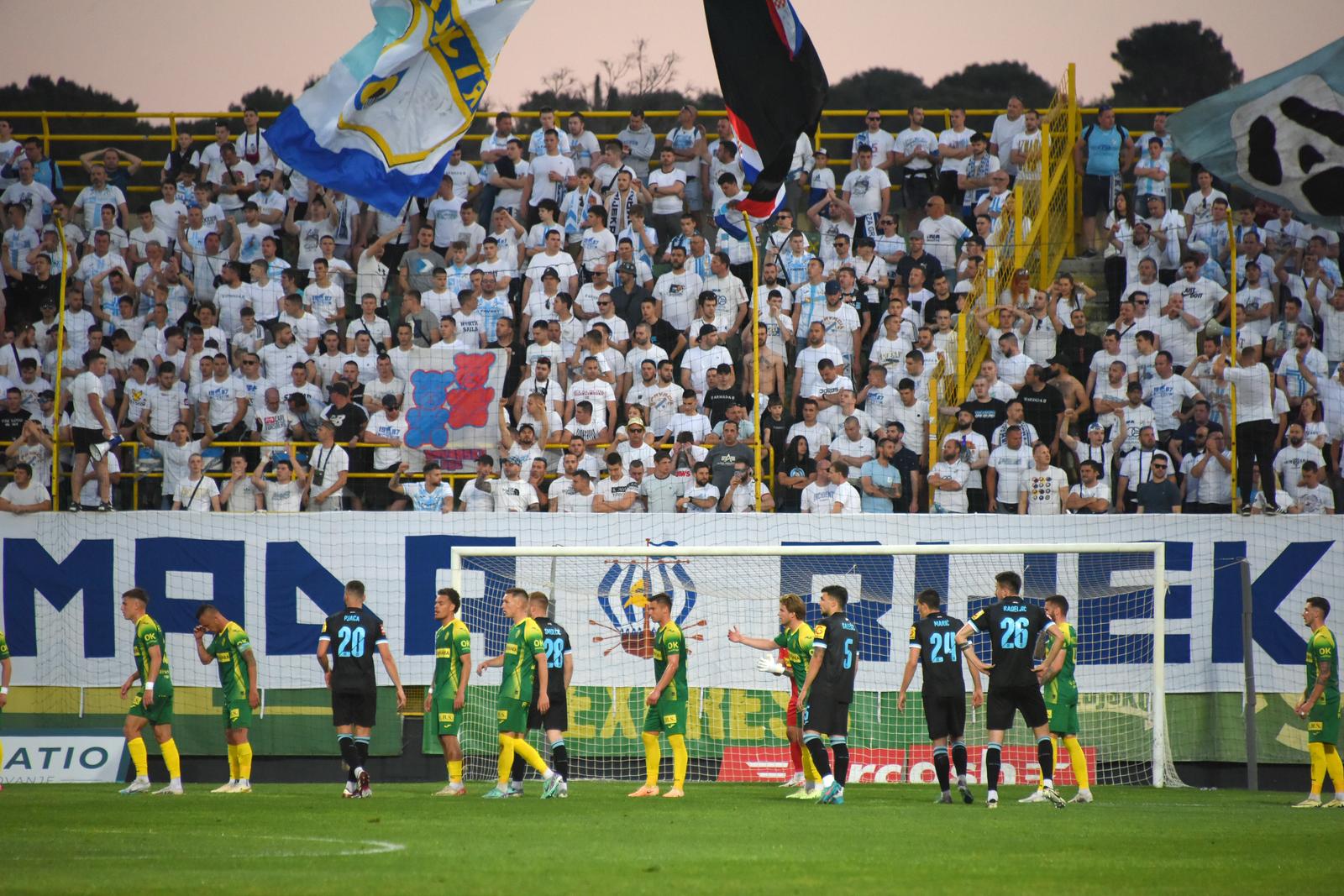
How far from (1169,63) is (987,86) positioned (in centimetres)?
723

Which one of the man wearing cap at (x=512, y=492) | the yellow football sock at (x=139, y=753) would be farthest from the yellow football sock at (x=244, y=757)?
the man wearing cap at (x=512, y=492)

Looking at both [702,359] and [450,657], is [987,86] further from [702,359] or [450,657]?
[450,657]

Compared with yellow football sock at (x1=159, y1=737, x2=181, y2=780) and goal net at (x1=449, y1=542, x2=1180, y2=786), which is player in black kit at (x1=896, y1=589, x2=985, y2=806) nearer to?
goal net at (x1=449, y1=542, x2=1180, y2=786)

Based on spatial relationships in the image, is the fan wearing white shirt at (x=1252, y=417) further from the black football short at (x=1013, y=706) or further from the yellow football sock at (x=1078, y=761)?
the black football short at (x=1013, y=706)

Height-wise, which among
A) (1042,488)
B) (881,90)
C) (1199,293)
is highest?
(881,90)

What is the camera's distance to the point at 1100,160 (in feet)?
75.3

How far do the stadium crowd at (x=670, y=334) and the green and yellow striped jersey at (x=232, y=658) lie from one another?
4.37 meters

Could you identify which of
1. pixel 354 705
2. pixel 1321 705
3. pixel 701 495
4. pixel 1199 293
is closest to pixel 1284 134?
pixel 1321 705

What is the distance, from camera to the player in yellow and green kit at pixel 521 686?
49.4 ft

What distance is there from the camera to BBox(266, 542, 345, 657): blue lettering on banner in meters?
19.5

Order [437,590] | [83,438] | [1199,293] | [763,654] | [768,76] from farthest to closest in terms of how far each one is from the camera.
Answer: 1. [1199,293]
2. [83,438]
3. [437,590]
4. [763,654]
5. [768,76]

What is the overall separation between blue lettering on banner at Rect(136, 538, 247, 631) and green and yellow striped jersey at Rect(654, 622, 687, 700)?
707 cm

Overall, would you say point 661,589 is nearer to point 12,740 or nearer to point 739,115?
point 739,115

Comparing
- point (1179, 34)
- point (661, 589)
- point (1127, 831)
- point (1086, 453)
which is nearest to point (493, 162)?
point (661, 589)
